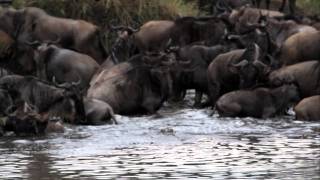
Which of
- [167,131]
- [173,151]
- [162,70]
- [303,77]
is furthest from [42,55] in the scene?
[173,151]

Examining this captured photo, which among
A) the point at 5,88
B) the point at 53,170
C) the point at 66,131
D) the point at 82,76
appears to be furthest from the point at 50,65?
the point at 53,170

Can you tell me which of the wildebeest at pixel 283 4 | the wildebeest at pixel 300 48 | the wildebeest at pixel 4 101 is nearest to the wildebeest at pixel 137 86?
the wildebeest at pixel 4 101

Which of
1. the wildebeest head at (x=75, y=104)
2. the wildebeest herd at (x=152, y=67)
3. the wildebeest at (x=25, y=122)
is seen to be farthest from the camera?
the wildebeest herd at (x=152, y=67)

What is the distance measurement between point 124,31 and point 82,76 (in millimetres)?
2448

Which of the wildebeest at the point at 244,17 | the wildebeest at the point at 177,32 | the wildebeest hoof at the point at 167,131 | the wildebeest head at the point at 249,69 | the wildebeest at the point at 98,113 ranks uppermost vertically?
the wildebeest at the point at 244,17

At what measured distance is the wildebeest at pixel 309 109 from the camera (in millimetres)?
18281

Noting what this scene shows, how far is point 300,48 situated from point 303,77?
2.37 meters

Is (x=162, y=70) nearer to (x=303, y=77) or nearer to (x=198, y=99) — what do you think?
(x=198, y=99)

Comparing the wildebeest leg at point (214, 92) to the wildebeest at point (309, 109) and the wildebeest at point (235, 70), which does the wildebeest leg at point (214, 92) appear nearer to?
the wildebeest at point (235, 70)

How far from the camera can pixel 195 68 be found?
22.4 meters

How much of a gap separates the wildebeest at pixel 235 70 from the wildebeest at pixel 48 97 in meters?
3.92

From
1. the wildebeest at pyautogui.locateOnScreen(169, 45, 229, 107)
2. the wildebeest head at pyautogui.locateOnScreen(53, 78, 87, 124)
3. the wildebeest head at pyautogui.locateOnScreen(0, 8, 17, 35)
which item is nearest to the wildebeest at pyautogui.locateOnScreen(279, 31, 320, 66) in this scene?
the wildebeest at pyautogui.locateOnScreen(169, 45, 229, 107)

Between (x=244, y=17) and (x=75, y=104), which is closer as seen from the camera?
(x=75, y=104)

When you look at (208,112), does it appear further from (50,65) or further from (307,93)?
(50,65)
